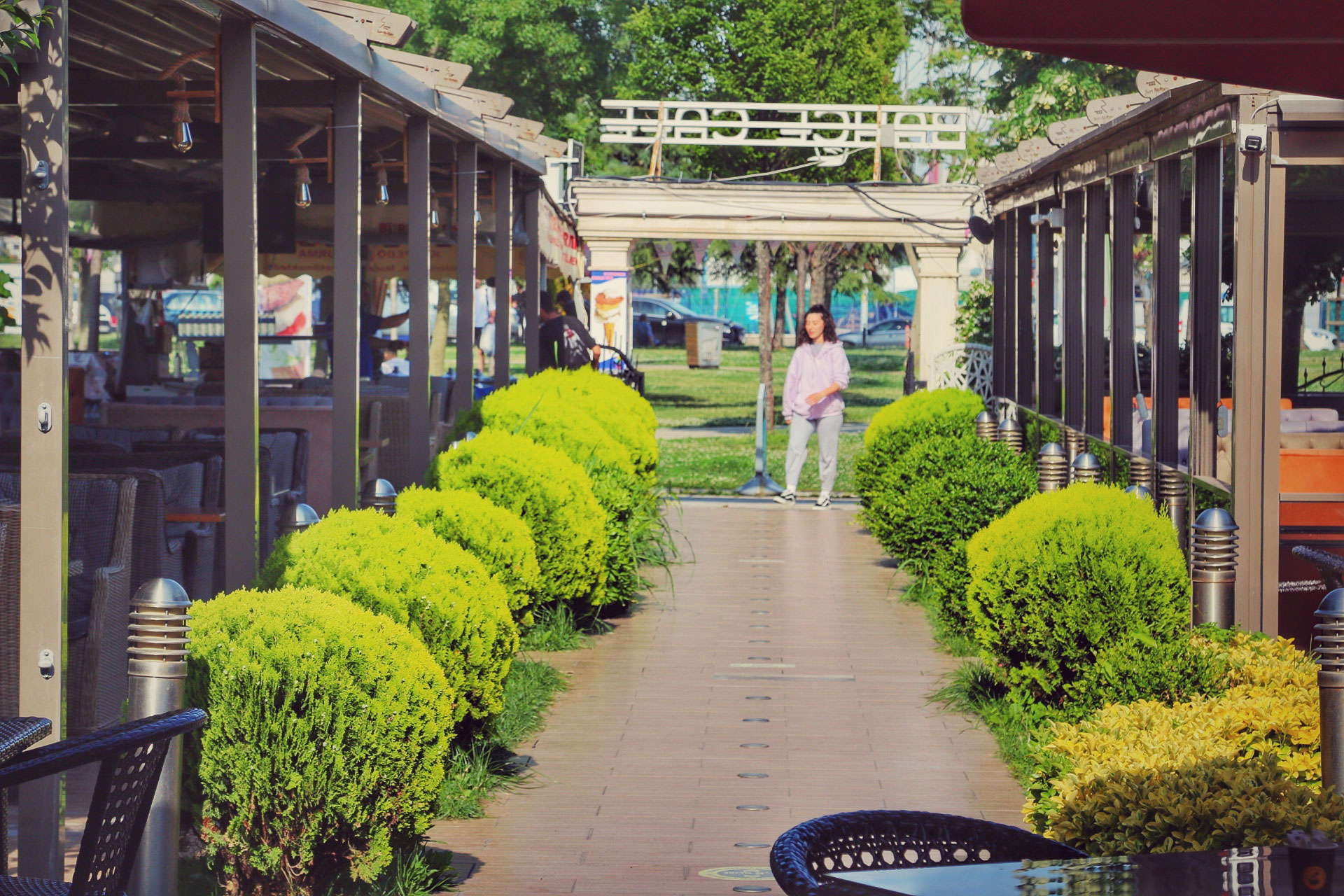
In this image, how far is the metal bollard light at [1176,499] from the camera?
301 inches

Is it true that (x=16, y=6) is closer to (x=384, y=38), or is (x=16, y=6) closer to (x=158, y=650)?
(x=158, y=650)

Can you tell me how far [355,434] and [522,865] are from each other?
2.75m

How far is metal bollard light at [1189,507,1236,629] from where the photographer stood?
5.85m

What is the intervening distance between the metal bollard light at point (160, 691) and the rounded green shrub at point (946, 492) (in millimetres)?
5546

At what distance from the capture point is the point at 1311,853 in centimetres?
242

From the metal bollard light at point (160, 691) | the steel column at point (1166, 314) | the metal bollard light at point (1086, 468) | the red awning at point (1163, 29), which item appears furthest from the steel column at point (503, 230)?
the red awning at point (1163, 29)

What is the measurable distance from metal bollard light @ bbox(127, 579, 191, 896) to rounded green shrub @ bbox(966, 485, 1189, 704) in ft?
11.0

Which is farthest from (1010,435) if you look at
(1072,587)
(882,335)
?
(882,335)

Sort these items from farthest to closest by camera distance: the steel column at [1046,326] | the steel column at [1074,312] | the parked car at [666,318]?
the parked car at [666,318], the steel column at [1046,326], the steel column at [1074,312]

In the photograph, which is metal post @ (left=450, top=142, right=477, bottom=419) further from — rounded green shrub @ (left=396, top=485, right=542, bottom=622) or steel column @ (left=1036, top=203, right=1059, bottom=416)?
steel column @ (left=1036, top=203, right=1059, bottom=416)

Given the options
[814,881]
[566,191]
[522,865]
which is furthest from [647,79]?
[814,881]

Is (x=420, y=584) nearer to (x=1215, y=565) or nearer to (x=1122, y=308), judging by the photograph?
(x=1215, y=565)

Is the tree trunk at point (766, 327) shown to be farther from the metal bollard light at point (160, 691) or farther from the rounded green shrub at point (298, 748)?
the metal bollard light at point (160, 691)

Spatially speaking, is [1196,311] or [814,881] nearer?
[814,881]
